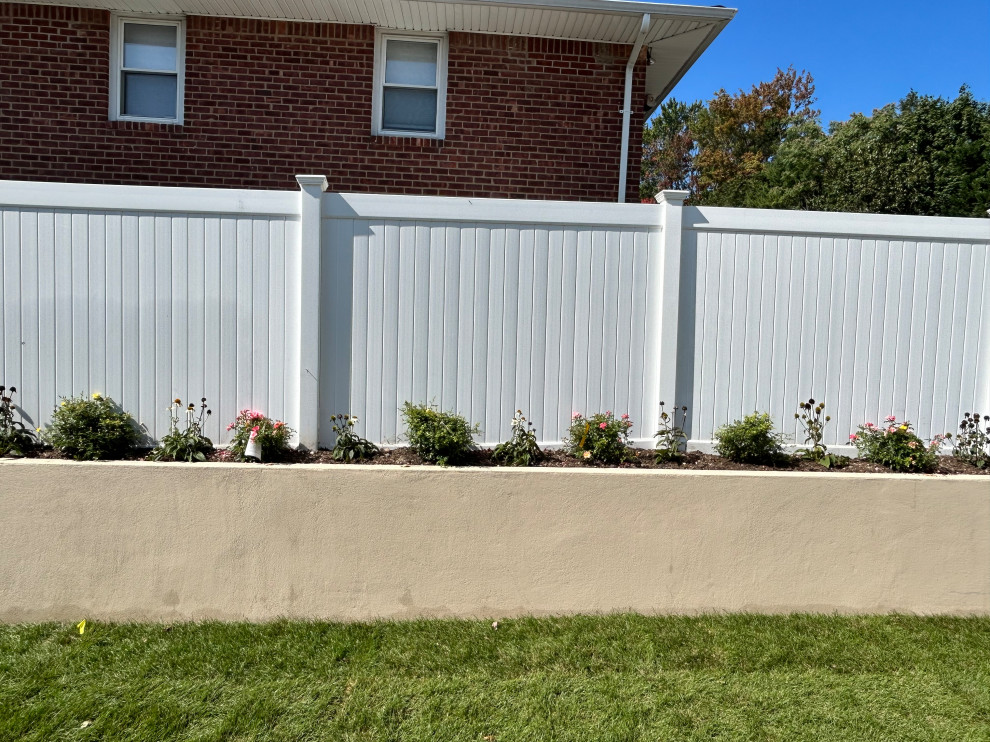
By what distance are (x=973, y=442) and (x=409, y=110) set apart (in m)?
5.72

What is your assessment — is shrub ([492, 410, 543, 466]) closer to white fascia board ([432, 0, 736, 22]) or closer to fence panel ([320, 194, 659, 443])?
fence panel ([320, 194, 659, 443])

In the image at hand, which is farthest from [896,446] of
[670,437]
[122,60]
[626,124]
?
[122,60]

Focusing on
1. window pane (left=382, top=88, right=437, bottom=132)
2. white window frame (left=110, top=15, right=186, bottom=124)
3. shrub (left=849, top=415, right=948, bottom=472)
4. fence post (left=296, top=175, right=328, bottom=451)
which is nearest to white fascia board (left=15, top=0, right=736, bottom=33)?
white window frame (left=110, top=15, right=186, bottom=124)

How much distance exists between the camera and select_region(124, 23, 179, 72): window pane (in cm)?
722

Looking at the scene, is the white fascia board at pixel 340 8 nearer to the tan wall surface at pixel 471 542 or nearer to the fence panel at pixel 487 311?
the fence panel at pixel 487 311

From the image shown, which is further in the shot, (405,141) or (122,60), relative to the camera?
(405,141)

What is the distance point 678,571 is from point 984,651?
167 cm

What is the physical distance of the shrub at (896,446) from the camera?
15.4ft

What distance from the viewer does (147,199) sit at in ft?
15.1

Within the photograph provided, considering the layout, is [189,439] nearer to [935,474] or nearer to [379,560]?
[379,560]

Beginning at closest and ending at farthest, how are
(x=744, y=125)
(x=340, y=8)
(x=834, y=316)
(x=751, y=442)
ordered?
(x=751, y=442) → (x=834, y=316) → (x=340, y=8) → (x=744, y=125)

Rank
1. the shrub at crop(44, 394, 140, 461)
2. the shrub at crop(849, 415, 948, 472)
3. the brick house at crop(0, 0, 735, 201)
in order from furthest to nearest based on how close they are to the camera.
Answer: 1. the brick house at crop(0, 0, 735, 201)
2. the shrub at crop(849, 415, 948, 472)
3. the shrub at crop(44, 394, 140, 461)

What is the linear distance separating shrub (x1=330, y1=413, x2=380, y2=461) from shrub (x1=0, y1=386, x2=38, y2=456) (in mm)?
1830

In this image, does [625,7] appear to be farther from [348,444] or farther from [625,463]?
[348,444]
